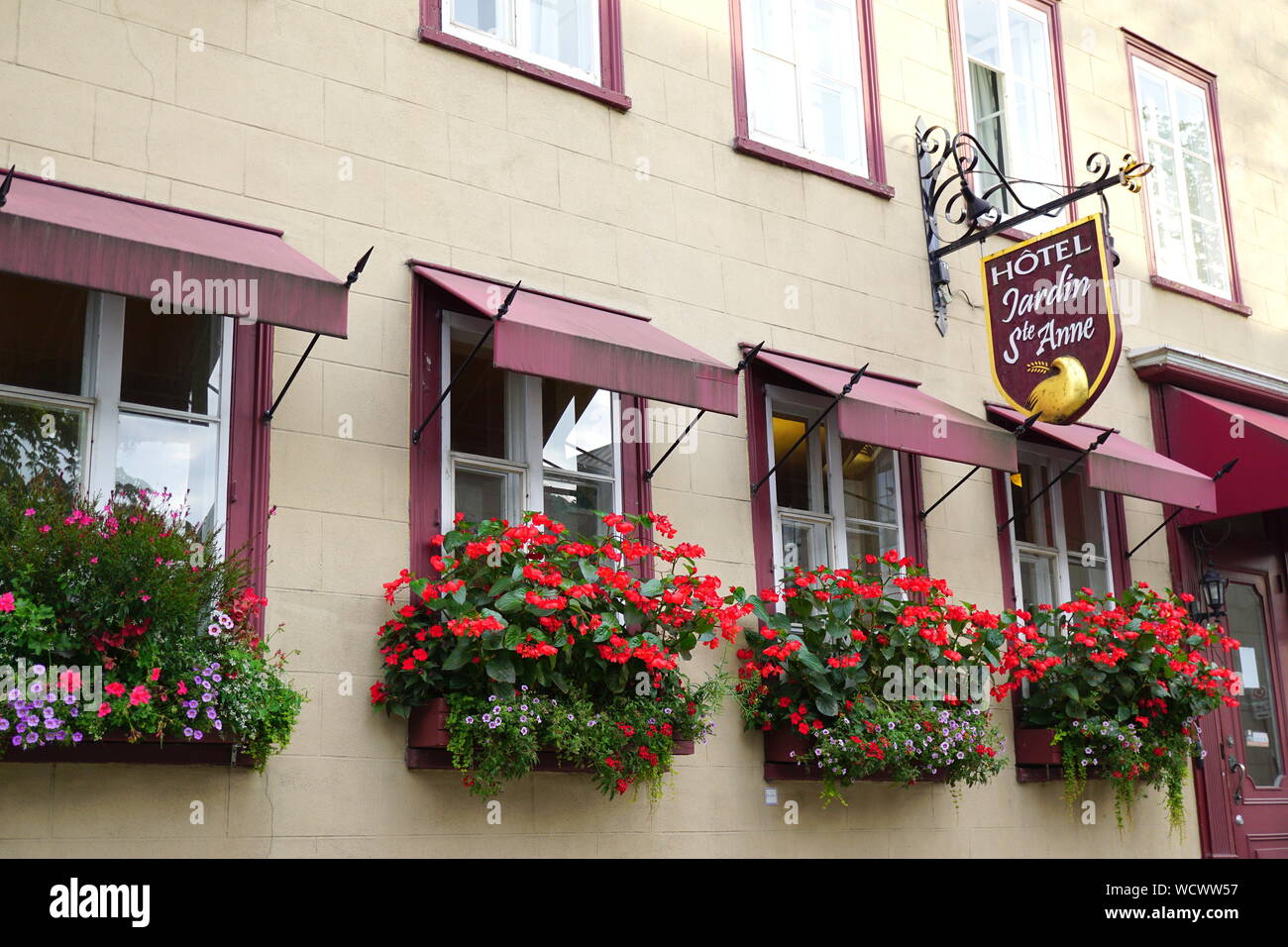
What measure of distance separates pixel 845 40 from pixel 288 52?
386cm

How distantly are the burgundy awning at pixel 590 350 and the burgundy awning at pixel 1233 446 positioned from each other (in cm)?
445

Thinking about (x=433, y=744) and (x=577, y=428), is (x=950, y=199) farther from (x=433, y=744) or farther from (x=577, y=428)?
(x=433, y=744)

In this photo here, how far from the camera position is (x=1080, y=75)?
10.6 meters

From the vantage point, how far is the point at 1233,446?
9.97 meters

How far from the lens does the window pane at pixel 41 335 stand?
5816 millimetres

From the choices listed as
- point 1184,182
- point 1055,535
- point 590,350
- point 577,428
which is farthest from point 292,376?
point 1184,182

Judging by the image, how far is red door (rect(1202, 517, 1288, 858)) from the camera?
9.72 metres

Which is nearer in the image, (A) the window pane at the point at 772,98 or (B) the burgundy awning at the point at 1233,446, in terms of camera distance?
(A) the window pane at the point at 772,98

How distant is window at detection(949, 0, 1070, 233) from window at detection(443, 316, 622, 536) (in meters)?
3.85

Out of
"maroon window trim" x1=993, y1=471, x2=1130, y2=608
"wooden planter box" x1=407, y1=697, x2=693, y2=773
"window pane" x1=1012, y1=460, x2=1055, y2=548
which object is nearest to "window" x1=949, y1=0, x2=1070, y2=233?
"window pane" x1=1012, y1=460, x2=1055, y2=548

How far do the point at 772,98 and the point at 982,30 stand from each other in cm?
225

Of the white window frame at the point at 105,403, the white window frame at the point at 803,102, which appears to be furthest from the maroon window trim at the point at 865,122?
the white window frame at the point at 105,403

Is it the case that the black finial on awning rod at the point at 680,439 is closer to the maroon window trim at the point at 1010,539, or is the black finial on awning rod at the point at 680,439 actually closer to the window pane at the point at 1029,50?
the maroon window trim at the point at 1010,539

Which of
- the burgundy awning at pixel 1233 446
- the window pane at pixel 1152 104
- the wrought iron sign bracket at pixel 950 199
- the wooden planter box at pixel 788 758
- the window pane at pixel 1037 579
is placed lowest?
the wooden planter box at pixel 788 758
